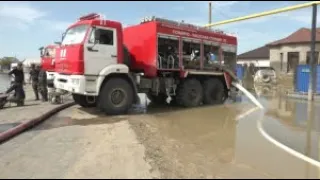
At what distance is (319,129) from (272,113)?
133 inches

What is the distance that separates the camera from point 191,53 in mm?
15961

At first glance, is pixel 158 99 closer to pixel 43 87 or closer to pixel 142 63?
pixel 142 63

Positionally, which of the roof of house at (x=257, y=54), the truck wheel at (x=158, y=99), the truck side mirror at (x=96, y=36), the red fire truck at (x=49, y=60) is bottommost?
the truck wheel at (x=158, y=99)

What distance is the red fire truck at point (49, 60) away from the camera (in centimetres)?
1465

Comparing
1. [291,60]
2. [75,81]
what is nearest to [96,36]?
[75,81]

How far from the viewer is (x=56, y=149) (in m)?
7.91

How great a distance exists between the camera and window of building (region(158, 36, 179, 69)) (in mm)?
14641

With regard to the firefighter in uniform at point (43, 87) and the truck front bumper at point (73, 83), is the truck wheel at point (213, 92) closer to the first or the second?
the truck front bumper at point (73, 83)

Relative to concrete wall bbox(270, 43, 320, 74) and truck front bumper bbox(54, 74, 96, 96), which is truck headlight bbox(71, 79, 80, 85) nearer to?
truck front bumper bbox(54, 74, 96, 96)

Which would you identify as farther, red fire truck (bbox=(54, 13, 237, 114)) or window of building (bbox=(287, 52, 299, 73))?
window of building (bbox=(287, 52, 299, 73))

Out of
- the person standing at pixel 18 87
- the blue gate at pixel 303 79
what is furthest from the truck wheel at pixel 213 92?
the blue gate at pixel 303 79

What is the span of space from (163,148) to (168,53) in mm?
7488

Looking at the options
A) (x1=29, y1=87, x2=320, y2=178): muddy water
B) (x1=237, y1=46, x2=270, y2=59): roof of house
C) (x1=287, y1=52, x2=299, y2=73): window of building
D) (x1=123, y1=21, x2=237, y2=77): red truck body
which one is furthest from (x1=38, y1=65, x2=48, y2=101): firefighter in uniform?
(x1=237, y1=46, x2=270, y2=59): roof of house

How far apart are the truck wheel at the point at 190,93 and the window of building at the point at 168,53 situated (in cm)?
91
